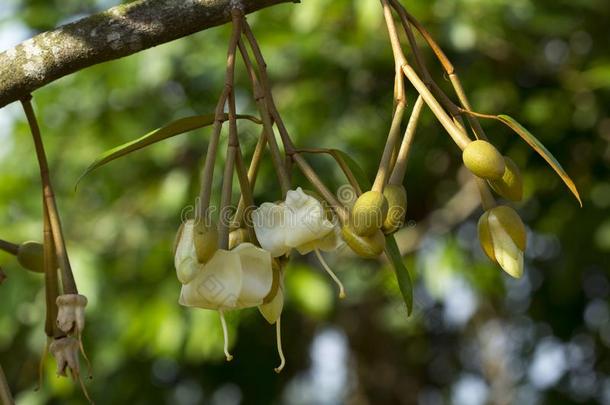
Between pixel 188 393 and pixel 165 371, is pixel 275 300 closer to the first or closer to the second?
pixel 165 371

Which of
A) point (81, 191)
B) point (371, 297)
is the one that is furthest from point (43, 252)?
point (371, 297)

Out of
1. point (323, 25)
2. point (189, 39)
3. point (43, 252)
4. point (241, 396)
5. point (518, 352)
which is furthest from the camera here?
point (518, 352)

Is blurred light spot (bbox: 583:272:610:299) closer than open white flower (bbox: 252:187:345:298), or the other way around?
open white flower (bbox: 252:187:345:298)

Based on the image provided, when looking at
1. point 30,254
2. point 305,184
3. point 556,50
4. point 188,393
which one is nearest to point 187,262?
point 30,254

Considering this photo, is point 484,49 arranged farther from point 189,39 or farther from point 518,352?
point 518,352

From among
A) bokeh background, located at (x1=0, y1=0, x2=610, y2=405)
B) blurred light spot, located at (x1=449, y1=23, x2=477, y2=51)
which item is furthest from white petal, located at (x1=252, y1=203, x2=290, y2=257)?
blurred light spot, located at (x1=449, y1=23, x2=477, y2=51)

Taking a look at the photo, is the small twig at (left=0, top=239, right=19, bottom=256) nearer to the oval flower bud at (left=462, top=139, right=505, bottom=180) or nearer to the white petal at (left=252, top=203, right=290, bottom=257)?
the white petal at (left=252, top=203, right=290, bottom=257)
